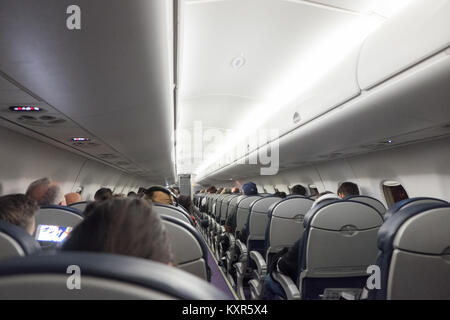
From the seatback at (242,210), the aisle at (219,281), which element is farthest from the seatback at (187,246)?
the aisle at (219,281)

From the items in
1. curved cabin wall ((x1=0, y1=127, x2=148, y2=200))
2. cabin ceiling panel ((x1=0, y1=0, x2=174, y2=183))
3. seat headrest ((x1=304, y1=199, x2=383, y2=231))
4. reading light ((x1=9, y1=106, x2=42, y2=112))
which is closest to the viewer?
cabin ceiling panel ((x1=0, y1=0, x2=174, y2=183))

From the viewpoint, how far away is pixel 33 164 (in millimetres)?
5414

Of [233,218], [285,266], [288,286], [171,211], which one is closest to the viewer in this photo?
[171,211]

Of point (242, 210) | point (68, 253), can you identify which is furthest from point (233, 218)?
point (68, 253)

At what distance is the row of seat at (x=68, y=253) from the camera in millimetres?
494

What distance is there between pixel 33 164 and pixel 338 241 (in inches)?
228

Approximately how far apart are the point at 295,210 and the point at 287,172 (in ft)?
24.1

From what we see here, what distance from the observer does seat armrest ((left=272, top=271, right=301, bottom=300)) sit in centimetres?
245

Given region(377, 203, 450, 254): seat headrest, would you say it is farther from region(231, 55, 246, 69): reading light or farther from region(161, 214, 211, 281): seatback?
region(231, 55, 246, 69): reading light

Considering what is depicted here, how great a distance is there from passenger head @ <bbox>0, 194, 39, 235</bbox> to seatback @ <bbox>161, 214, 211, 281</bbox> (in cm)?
87

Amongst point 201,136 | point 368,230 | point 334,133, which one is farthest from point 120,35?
point 201,136

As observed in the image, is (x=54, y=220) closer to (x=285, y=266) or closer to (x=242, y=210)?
(x=285, y=266)

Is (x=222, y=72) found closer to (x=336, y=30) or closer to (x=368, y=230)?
(x=336, y=30)

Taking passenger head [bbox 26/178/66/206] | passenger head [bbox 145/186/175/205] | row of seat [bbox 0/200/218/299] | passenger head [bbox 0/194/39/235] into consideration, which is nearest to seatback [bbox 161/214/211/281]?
row of seat [bbox 0/200/218/299]
